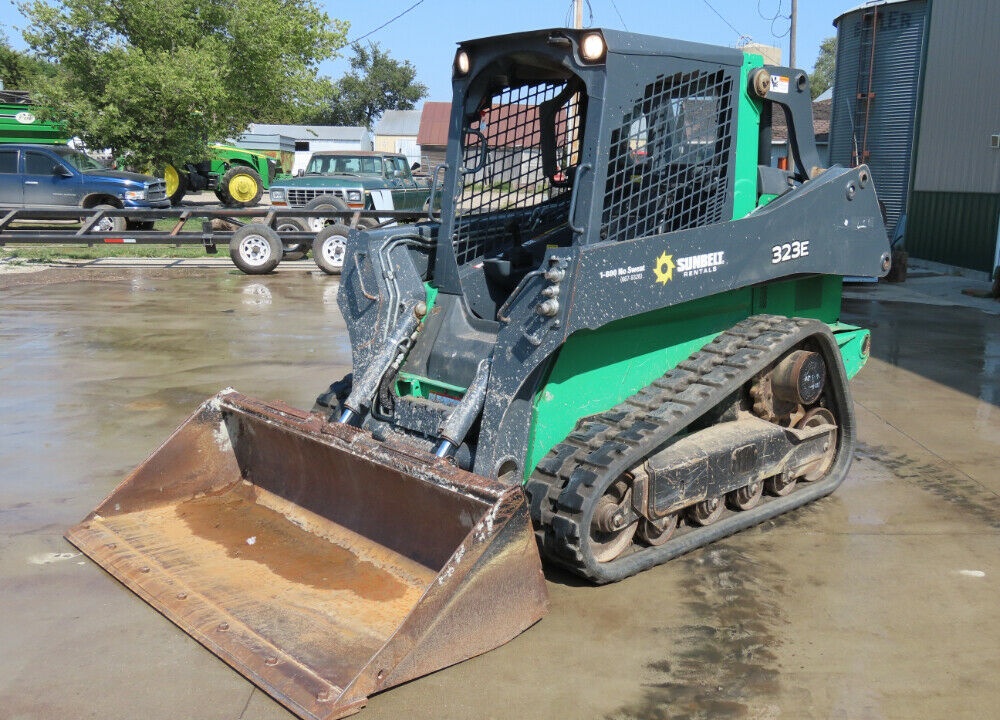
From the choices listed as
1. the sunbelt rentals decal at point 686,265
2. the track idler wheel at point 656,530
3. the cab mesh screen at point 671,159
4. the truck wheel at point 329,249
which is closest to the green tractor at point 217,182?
the truck wheel at point 329,249

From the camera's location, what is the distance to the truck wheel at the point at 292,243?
16.3m

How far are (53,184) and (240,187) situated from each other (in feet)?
21.7

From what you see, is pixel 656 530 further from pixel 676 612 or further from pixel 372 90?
pixel 372 90

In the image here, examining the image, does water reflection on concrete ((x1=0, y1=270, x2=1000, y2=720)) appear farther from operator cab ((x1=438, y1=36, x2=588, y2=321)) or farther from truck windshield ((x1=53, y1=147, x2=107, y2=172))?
truck windshield ((x1=53, y1=147, x2=107, y2=172))

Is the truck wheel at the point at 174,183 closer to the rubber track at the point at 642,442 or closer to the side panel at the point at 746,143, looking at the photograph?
the side panel at the point at 746,143

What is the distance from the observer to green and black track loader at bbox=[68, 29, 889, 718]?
13.0 feet

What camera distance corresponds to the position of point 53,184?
66.7 feet

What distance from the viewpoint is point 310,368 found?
877 cm

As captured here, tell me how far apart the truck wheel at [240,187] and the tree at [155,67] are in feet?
3.23

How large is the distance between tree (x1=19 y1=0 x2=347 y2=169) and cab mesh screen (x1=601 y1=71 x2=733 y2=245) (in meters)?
20.9

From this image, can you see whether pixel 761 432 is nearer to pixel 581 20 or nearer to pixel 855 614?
pixel 855 614

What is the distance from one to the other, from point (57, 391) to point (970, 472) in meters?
6.66

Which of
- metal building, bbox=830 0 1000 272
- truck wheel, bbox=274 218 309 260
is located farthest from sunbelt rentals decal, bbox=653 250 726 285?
metal building, bbox=830 0 1000 272

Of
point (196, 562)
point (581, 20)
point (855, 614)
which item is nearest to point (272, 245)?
point (581, 20)
